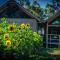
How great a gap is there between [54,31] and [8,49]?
2005 cm

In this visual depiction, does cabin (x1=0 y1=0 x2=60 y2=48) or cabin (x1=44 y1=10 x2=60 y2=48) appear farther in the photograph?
cabin (x1=44 y1=10 x2=60 y2=48)

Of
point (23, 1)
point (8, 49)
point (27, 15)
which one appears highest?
point (23, 1)

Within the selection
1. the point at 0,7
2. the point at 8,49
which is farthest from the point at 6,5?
the point at 8,49

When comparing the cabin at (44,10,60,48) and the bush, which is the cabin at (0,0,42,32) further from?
the bush

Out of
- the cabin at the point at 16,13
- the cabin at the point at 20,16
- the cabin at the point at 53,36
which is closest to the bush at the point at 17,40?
the cabin at the point at 20,16

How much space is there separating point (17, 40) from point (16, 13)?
13020 millimetres

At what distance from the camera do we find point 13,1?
92.2 feet

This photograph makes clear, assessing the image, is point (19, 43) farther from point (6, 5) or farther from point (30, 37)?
point (6, 5)

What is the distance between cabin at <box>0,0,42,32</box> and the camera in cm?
2797

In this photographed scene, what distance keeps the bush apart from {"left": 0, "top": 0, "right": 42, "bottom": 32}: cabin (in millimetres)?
11296

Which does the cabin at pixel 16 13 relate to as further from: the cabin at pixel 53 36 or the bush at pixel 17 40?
the bush at pixel 17 40

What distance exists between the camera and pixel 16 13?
2875 cm

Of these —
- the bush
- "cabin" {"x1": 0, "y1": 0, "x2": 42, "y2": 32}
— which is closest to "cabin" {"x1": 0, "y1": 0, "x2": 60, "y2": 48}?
"cabin" {"x1": 0, "y1": 0, "x2": 42, "y2": 32}

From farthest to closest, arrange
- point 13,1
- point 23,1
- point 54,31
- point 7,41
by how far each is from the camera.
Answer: point 23,1
point 54,31
point 13,1
point 7,41
